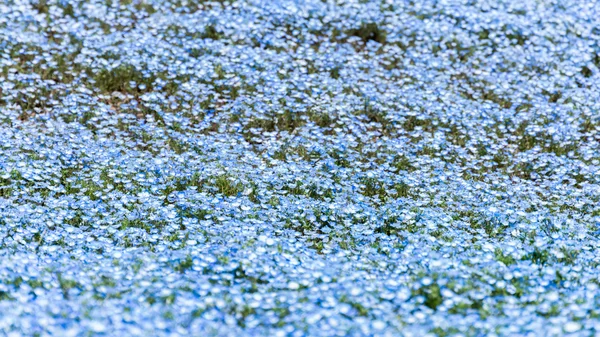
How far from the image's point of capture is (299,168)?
883cm

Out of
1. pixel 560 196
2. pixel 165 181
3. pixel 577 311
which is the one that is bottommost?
pixel 165 181

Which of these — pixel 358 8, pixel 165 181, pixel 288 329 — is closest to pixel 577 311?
pixel 288 329

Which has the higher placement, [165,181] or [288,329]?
[288,329]

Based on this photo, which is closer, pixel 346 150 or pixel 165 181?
pixel 165 181

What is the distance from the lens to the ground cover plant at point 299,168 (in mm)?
5688

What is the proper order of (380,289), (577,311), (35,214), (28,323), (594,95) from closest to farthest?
(28,323)
(577,311)
(380,289)
(35,214)
(594,95)

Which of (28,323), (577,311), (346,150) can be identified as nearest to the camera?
(28,323)

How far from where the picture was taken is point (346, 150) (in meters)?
9.39

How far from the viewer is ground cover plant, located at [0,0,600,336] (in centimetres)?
569

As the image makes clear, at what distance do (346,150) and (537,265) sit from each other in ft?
11.0

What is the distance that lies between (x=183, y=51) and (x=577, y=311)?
727 cm

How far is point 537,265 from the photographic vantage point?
21.1ft

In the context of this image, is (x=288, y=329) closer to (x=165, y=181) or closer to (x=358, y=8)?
(x=165, y=181)

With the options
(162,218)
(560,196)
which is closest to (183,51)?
(162,218)
